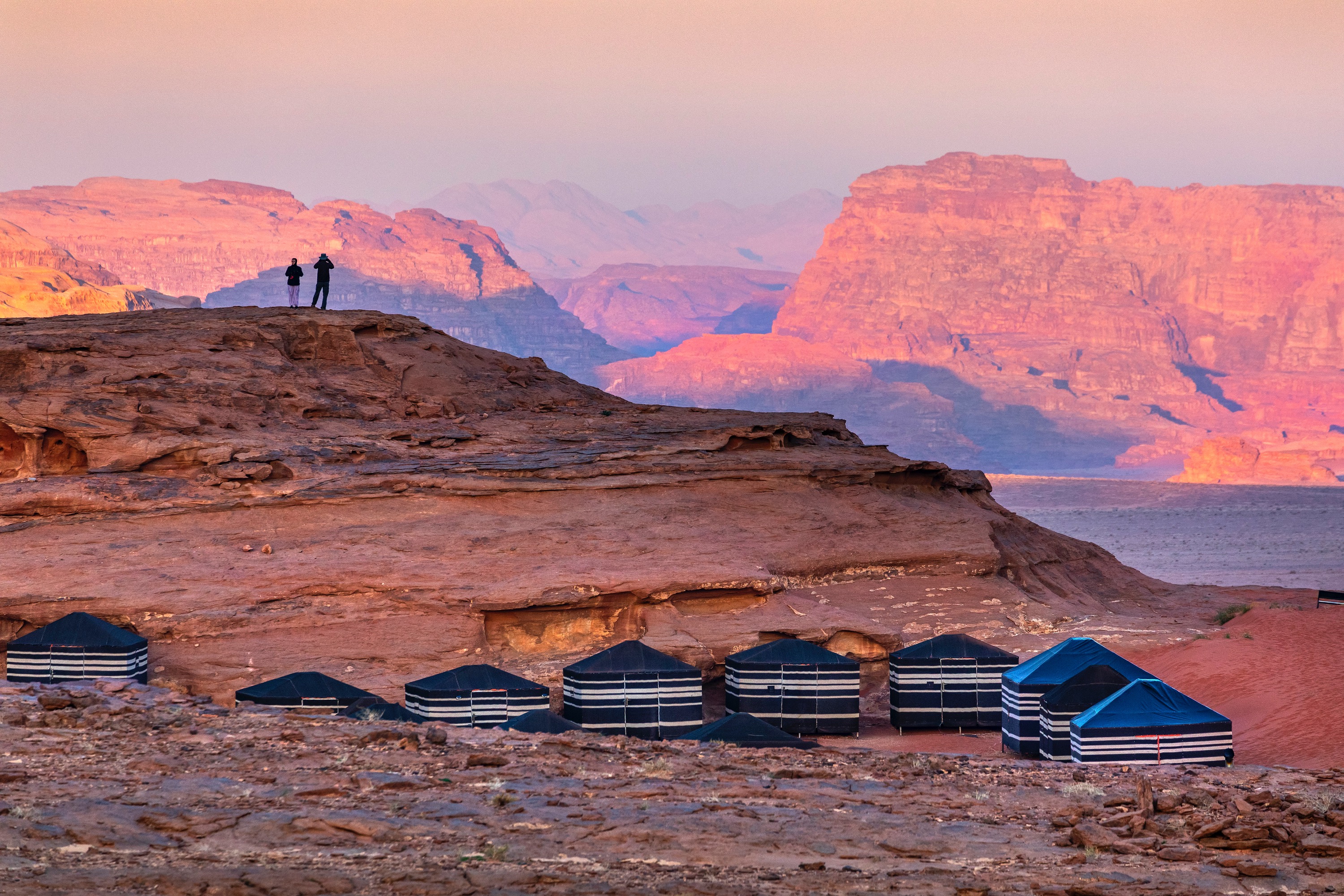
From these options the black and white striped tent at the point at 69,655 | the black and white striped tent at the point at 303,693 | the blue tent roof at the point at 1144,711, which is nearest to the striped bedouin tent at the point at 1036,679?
the blue tent roof at the point at 1144,711

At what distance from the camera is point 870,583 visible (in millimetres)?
27219

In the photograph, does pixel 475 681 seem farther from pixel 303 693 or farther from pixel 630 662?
pixel 303 693

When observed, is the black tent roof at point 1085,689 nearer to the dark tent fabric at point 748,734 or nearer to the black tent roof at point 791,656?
the black tent roof at point 791,656

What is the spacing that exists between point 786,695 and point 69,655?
442 inches

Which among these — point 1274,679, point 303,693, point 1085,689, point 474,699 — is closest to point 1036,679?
point 1085,689

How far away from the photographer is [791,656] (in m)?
21.3

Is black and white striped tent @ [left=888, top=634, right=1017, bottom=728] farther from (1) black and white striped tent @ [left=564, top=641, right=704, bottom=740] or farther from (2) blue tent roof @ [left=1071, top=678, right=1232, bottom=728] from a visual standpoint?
(2) blue tent roof @ [left=1071, top=678, right=1232, bottom=728]

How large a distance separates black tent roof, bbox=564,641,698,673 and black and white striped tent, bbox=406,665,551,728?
829 mm

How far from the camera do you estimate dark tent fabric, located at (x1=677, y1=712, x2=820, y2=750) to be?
17.3m

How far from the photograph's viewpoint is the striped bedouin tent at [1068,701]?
60.3 feet

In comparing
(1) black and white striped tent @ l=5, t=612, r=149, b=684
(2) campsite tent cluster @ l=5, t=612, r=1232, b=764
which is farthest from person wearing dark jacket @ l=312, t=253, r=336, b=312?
(2) campsite tent cluster @ l=5, t=612, r=1232, b=764

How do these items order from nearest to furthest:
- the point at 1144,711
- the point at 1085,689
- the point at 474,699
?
the point at 1144,711, the point at 1085,689, the point at 474,699

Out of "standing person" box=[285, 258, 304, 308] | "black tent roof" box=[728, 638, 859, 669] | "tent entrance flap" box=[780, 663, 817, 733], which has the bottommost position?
"tent entrance flap" box=[780, 663, 817, 733]

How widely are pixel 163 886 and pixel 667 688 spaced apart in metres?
11.6
